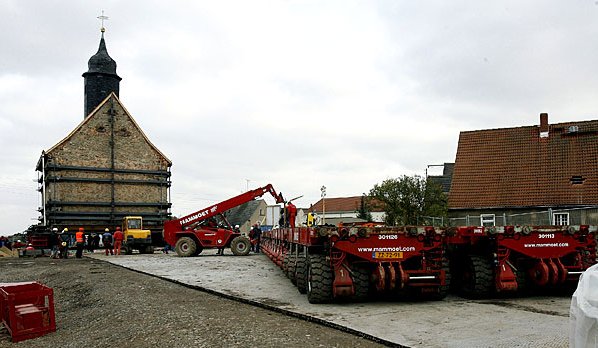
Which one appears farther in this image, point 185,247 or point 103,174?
point 103,174

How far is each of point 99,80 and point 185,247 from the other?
21722 mm

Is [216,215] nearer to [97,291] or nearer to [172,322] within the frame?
[97,291]

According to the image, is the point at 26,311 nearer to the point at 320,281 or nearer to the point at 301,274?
the point at 320,281

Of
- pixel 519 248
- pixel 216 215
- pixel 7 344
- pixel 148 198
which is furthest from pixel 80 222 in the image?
pixel 519 248

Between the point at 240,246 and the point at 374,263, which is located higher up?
the point at 374,263

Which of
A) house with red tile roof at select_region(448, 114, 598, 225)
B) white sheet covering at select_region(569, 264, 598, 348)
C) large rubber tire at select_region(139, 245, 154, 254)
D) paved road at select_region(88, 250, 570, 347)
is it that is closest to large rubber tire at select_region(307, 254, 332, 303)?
paved road at select_region(88, 250, 570, 347)

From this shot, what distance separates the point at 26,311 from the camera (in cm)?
866

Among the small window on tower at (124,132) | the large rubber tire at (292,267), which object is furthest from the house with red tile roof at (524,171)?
the small window on tower at (124,132)

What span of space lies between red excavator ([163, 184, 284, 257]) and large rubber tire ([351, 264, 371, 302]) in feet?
48.7

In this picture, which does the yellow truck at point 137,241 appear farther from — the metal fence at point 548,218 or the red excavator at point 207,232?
the metal fence at point 548,218

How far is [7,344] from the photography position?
8.38m

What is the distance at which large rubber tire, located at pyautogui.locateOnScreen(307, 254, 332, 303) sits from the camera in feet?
30.8

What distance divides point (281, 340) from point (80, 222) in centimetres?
3158

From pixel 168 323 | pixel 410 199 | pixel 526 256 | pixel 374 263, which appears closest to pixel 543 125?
pixel 410 199
